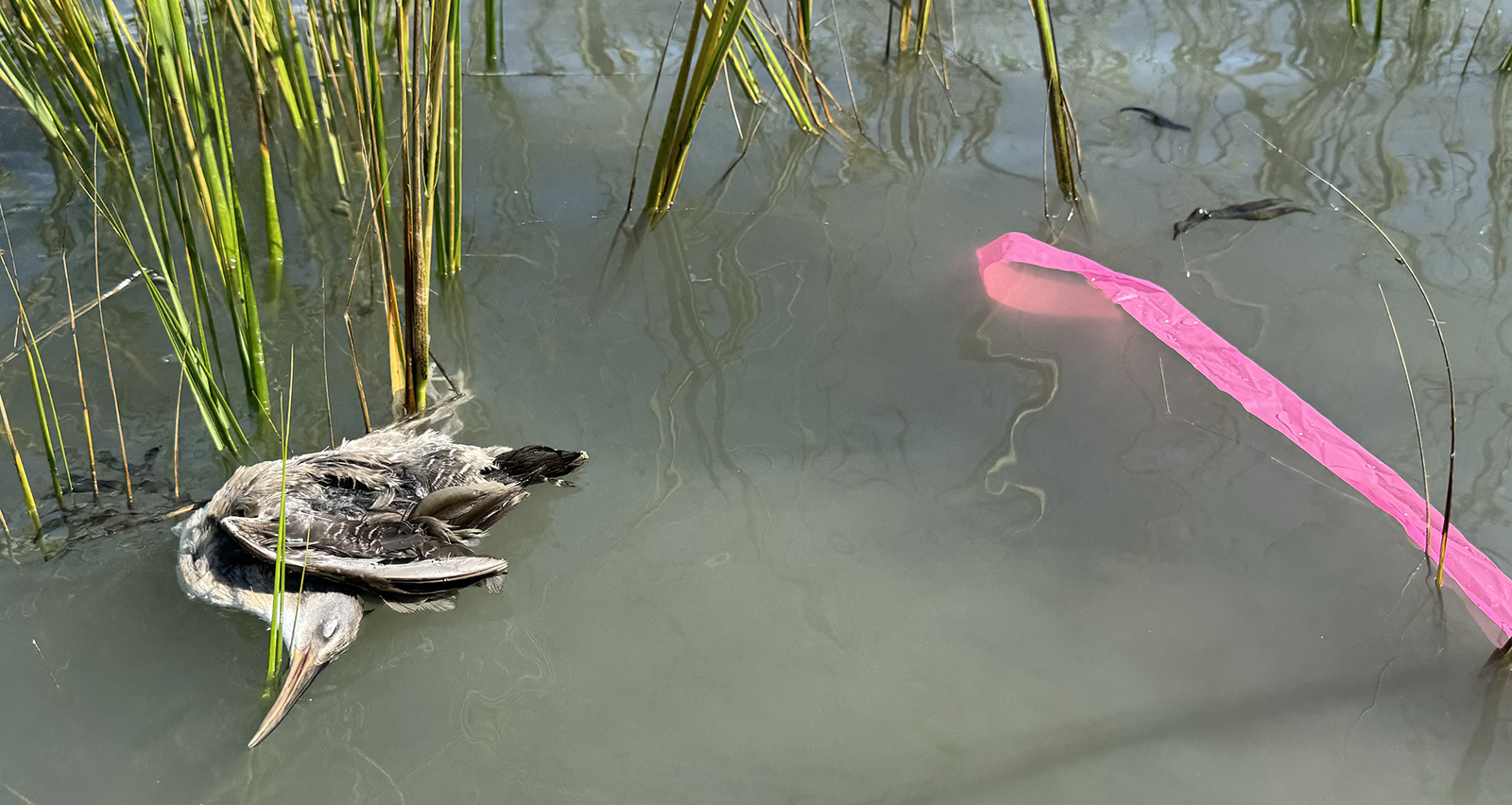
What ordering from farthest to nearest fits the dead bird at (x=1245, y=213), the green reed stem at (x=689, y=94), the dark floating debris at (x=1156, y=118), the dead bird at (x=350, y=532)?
the dark floating debris at (x=1156, y=118), the dead bird at (x=1245, y=213), the green reed stem at (x=689, y=94), the dead bird at (x=350, y=532)

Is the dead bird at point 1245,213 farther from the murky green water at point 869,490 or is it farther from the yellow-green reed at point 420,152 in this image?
the yellow-green reed at point 420,152

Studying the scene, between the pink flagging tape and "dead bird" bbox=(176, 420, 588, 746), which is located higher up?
the pink flagging tape

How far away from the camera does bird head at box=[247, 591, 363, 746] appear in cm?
130

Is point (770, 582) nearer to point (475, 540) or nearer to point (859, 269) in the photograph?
point (475, 540)

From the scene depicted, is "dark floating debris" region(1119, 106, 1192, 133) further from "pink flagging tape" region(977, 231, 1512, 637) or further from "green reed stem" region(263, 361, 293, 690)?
"green reed stem" region(263, 361, 293, 690)

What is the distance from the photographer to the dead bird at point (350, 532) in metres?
1.36

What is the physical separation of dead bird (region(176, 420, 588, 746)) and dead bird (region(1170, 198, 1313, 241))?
139 cm

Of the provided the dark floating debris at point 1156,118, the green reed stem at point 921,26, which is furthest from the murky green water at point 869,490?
the green reed stem at point 921,26

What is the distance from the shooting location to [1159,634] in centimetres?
147

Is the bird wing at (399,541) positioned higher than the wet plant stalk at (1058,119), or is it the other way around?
the wet plant stalk at (1058,119)

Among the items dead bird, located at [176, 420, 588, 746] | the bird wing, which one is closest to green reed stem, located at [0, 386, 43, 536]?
dead bird, located at [176, 420, 588, 746]

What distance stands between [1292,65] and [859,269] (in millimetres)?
1449

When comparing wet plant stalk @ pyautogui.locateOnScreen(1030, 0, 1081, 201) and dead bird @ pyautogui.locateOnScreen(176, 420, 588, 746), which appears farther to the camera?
wet plant stalk @ pyautogui.locateOnScreen(1030, 0, 1081, 201)

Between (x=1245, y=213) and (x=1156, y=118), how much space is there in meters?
0.41
